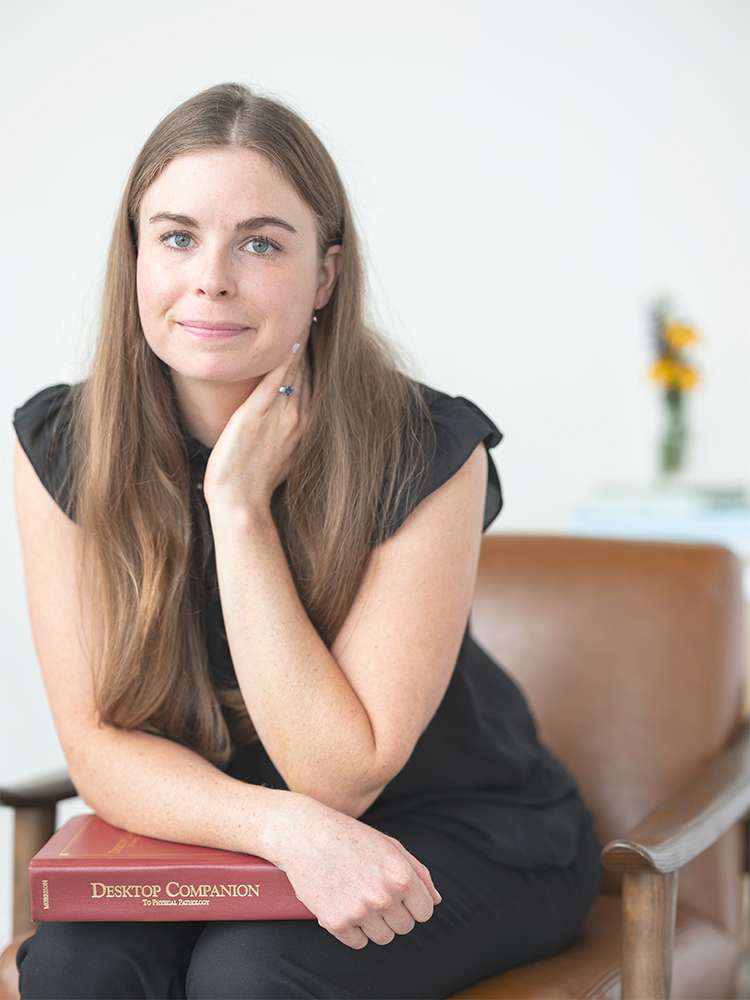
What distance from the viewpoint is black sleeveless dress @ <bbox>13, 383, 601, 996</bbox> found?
143cm

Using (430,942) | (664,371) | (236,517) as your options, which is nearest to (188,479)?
(236,517)

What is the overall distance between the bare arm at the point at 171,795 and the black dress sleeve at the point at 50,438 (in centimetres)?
27

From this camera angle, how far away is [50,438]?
1.53 metres

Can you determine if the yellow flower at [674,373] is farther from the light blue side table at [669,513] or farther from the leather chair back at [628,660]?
the leather chair back at [628,660]

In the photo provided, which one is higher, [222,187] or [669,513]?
[222,187]

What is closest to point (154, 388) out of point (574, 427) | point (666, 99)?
point (574, 427)

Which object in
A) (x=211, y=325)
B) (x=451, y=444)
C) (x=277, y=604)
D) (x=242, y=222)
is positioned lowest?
(x=277, y=604)

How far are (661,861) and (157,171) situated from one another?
0.88 m

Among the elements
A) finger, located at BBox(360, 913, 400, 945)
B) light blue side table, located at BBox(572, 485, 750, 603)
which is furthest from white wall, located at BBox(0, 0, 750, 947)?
finger, located at BBox(360, 913, 400, 945)

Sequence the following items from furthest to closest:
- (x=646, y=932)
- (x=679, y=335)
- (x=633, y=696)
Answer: (x=679, y=335), (x=633, y=696), (x=646, y=932)

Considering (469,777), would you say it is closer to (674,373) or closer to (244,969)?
(244,969)

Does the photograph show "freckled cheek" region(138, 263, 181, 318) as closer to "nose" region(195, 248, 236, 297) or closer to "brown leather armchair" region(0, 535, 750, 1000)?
Result: "nose" region(195, 248, 236, 297)

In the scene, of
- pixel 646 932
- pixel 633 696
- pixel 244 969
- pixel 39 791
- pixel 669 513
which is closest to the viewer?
pixel 244 969

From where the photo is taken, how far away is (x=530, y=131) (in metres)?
2.97
